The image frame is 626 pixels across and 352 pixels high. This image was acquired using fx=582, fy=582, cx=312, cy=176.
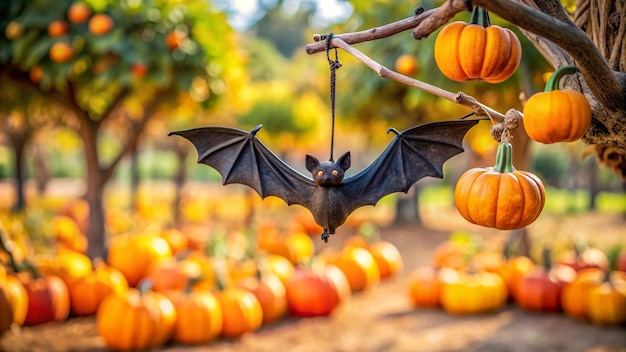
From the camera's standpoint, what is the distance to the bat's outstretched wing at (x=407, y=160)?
1.70m

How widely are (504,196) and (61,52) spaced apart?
4112mm

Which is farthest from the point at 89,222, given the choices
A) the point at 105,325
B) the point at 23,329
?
the point at 105,325

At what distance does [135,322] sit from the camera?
168 inches

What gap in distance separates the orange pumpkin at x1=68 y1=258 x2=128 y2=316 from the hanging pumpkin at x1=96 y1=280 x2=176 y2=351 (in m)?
0.78

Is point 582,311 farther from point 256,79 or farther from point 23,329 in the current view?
point 256,79

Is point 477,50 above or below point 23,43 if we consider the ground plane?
below

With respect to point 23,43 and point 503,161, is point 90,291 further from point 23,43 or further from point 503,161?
point 503,161

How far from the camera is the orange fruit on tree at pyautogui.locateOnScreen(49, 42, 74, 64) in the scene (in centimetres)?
461

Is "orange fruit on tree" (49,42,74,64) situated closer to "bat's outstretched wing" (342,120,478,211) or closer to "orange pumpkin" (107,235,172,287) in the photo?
"orange pumpkin" (107,235,172,287)

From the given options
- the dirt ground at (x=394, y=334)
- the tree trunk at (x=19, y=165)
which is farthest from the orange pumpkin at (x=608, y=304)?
the tree trunk at (x=19, y=165)

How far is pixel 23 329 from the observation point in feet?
15.4

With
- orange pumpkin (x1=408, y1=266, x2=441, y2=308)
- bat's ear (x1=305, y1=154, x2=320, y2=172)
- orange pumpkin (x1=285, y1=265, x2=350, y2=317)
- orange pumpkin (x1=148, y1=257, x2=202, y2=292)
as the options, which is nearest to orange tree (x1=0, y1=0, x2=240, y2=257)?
orange pumpkin (x1=148, y1=257, x2=202, y2=292)

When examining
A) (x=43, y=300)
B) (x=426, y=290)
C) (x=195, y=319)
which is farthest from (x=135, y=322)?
(x=426, y=290)

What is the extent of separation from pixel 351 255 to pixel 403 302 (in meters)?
0.81
